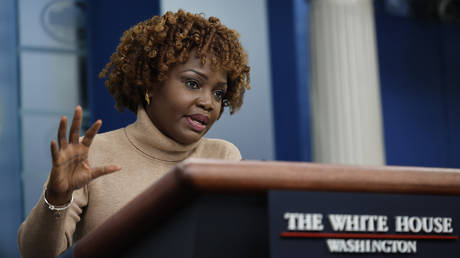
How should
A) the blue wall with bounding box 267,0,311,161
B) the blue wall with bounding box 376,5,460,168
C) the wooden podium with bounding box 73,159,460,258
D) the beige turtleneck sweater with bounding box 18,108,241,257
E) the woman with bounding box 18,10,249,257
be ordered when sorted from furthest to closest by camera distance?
1. the blue wall with bounding box 376,5,460,168
2. the blue wall with bounding box 267,0,311,161
3. the woman with bounding box 18,10,249,257
4. the beige turtleneck sweater with bounding box 18,108,241,257
5. the wooden podium with bounding box 73,159,460,258

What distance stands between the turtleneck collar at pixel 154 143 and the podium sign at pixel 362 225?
636 mm

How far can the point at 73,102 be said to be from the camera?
11.1 feet

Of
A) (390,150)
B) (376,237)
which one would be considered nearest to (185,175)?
(376,237)

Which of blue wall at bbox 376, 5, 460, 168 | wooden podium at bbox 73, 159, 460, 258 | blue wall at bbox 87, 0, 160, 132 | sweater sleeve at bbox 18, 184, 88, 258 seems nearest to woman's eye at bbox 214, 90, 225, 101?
sweater sleeve at bbox 18, 184, 88, 258

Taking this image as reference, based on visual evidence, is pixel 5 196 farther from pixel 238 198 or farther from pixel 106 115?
pixel 238 198

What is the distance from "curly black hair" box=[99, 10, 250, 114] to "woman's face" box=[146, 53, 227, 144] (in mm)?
16

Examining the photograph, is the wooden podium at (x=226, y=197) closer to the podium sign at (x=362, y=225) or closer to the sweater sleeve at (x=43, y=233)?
the podium sign at (x=362, y=225)

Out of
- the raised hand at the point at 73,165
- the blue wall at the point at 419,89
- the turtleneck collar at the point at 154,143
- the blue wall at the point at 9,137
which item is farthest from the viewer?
the blue wall at the point at 419,89

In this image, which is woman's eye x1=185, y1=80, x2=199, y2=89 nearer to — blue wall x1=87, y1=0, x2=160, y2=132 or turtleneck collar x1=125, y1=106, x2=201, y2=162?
turtleneck collar x1=125, y1=106, x2=201, y2=162

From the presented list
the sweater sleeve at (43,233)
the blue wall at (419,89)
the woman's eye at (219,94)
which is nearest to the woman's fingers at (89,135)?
the sweater sleeve at (43,233)

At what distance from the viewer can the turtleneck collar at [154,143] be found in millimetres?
1281

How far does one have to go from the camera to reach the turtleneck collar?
1281mm

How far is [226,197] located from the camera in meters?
0.68

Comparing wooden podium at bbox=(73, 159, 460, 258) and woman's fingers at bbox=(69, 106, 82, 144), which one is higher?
woman's fingers at bbox=(69, 106, 82, 144)
